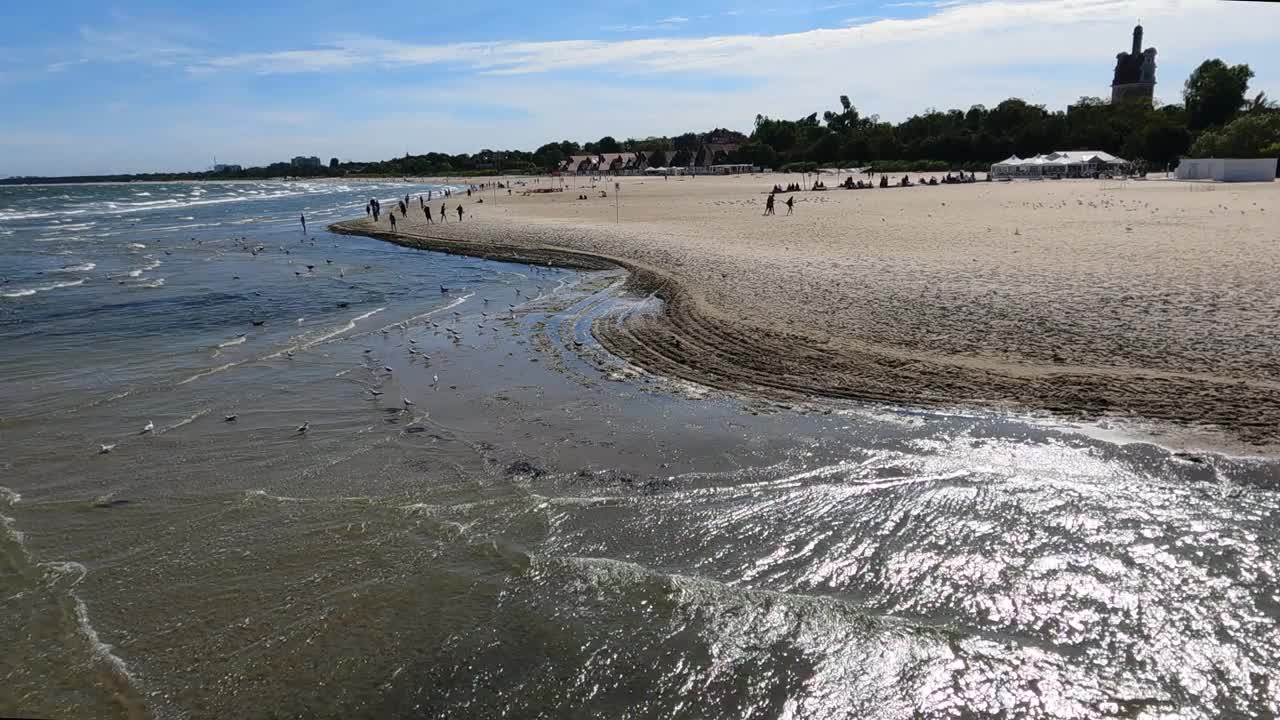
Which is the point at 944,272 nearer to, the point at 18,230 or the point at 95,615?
the point at 95,615

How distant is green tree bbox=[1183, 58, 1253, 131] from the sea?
98790 millimetres

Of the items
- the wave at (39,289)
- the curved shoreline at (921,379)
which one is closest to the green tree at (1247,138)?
the curved shoreline at (921,379)

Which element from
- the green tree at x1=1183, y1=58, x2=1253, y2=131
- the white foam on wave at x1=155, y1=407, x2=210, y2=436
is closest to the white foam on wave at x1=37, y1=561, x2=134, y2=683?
the white foam on wave at x1=155, y1=407, x2=210, y2=436

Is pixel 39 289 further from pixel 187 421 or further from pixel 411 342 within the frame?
pixel 187 421

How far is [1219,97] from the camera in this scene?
84625 mm

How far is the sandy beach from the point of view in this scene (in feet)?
36.4

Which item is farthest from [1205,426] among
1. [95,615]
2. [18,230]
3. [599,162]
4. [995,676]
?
[599,162]

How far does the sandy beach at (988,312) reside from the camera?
11086mm

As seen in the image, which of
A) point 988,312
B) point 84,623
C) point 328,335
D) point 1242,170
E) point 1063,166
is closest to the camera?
point 84,623

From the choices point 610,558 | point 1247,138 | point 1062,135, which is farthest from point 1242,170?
point 610,558

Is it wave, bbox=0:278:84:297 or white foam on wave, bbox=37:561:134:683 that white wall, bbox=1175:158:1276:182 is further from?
wave, bbox=0:278:84:297

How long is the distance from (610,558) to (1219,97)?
106546 millimetres

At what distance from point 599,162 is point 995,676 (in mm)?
145426

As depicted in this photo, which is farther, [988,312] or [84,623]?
[988,312]
